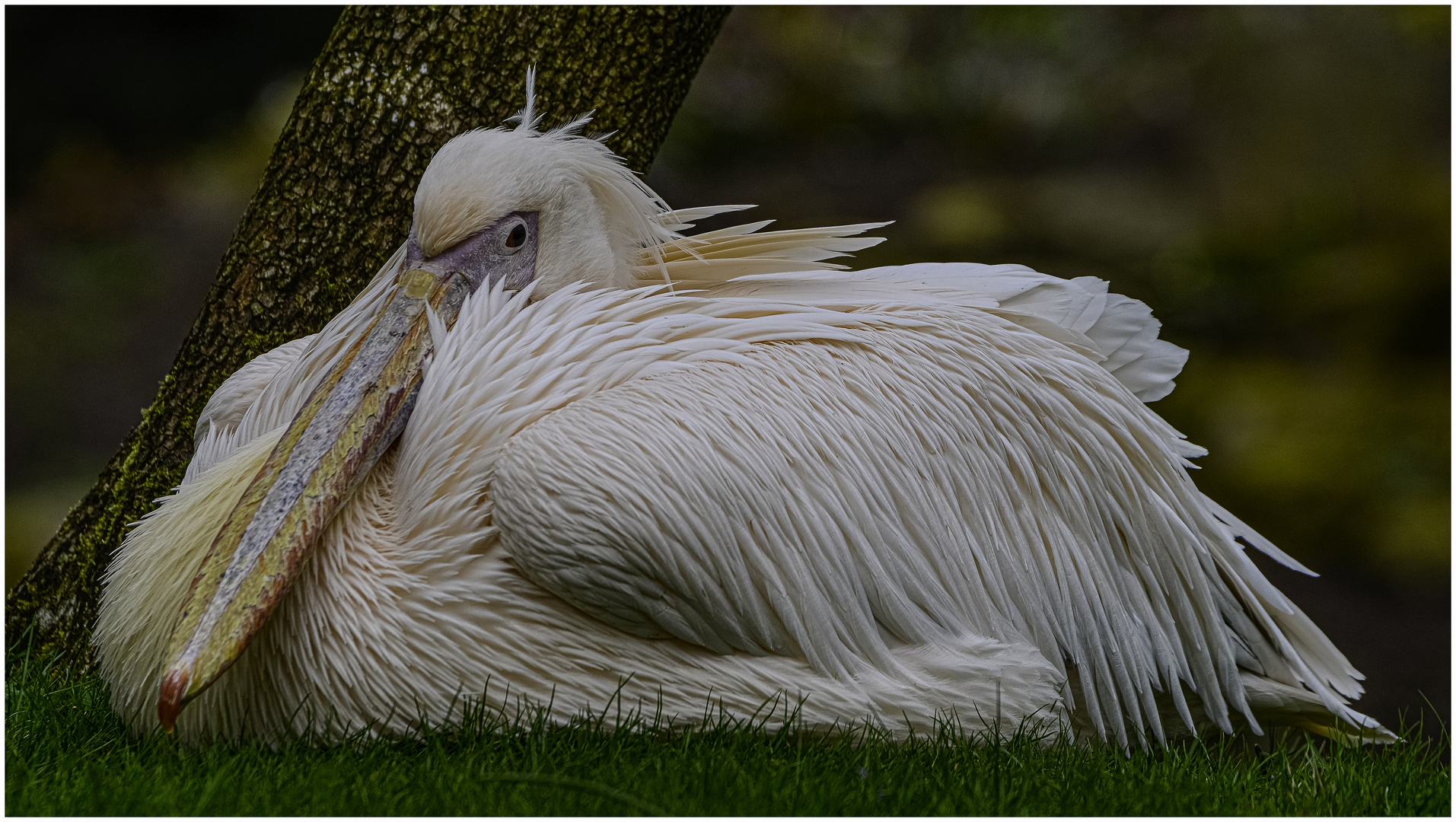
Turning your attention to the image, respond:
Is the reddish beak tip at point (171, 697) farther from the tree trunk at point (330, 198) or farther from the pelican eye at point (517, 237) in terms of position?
the tree trunk at point (330, 198)

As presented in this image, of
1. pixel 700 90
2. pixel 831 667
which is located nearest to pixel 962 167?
pixel 700 90

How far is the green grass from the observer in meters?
A: 1.97

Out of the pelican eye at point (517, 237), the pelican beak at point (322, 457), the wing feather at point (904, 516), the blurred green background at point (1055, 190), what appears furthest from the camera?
the blurred green background at point (1055, 190)

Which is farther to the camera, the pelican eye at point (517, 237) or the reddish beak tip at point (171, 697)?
the pelican eye at point (517, 237)

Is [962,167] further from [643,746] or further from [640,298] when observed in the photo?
[643,746]

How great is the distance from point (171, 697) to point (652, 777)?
791 mm

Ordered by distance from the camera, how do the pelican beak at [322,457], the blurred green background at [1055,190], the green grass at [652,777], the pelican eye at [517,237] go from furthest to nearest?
the blurred green background at [1055,190] → the pelican eye at [517,237] → the pelican beak at [322,457] → the green grass at [652,777]

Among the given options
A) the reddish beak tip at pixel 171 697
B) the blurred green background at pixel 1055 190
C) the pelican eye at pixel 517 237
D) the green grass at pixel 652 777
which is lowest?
the green grass at pixel 652 777

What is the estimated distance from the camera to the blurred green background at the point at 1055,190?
7344 mm

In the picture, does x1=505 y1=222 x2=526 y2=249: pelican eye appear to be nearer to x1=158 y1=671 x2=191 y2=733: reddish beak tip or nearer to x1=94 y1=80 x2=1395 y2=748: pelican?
x1=94 y1=80 x2=1395 y2=748: pelican

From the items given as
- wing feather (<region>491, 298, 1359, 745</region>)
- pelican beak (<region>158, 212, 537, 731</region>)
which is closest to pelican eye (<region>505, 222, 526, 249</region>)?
pelican beak (<region>158, 212, 537, 731</region>)

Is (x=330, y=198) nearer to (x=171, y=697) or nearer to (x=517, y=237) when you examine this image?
(x=517, y=237)

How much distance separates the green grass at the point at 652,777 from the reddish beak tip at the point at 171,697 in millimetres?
98

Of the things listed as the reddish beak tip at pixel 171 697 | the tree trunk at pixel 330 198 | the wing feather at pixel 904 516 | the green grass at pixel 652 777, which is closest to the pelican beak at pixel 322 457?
the reddish beak tip at pixel 171 697
